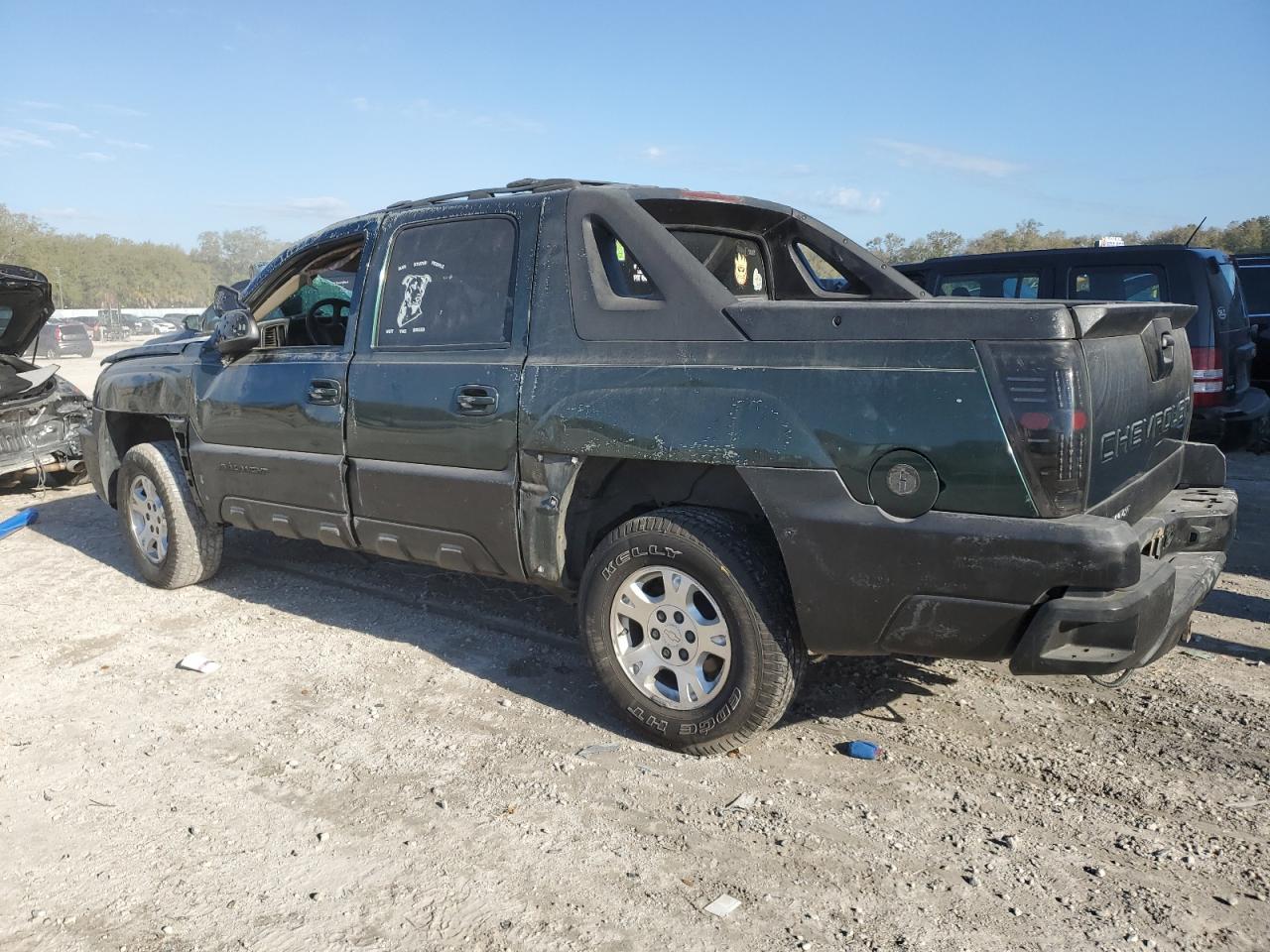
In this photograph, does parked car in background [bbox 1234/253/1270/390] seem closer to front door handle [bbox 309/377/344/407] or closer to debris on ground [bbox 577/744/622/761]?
debris on ground [bbox 577/744/622/761]

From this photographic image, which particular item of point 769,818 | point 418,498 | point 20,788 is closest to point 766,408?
point 769,818

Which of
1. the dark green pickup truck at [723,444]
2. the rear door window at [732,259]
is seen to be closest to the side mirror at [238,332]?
the dark green pickup truck at [723,444]

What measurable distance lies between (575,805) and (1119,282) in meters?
7.12

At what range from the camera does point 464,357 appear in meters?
3.97

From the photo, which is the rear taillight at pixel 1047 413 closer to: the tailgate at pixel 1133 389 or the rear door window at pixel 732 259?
the tailgate at pixel 1133 389

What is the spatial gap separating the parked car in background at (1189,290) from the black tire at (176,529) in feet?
20.8

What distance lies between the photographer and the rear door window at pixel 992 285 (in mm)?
8578

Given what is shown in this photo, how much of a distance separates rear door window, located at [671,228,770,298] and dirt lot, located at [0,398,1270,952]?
177 cm

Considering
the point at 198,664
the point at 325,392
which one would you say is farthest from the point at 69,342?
the point at 325,392

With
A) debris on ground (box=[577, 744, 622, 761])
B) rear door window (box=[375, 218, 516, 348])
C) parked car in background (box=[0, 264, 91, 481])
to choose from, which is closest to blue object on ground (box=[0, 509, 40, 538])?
parked car in background (box=[0, 264, 91, 481])

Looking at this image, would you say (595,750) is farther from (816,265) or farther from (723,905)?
(816,265)

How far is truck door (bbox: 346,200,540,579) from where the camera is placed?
3.86 meters

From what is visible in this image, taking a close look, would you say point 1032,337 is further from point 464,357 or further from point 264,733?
point 264,733

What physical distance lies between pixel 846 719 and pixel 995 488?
1329mm
